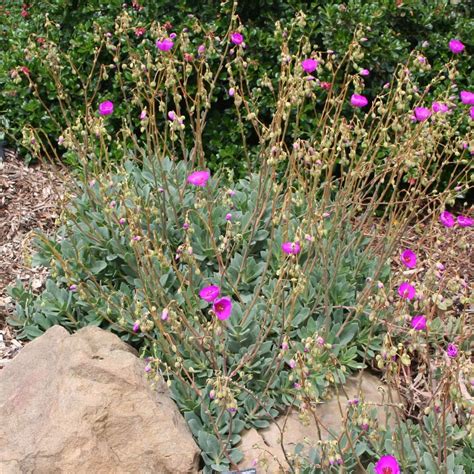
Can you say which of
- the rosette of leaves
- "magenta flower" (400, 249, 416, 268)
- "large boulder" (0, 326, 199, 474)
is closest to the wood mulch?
the rosette of leaves

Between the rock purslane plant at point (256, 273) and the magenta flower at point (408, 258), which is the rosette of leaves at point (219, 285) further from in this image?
the magenta flower at point (408, 258)

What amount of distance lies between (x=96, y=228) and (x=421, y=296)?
1.69 m

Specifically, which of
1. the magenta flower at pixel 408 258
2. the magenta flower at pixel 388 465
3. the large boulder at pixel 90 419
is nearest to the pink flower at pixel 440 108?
the magenta flower at pixel 408 258

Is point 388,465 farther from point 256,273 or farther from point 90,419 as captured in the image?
point 256,273

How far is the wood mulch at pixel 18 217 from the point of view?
3477 millimetres

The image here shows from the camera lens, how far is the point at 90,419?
2510 millimetres

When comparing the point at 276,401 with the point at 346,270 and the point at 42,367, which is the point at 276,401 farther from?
the point at 42,367

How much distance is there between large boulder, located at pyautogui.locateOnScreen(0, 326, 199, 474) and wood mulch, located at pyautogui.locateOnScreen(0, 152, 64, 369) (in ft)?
2.04

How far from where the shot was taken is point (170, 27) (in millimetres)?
4211

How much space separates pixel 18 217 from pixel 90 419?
1.88m

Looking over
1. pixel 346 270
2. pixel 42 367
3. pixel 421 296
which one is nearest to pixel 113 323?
pixel 42 367

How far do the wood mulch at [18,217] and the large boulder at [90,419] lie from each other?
2.04 feet

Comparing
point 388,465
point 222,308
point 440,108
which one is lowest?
point 388,465

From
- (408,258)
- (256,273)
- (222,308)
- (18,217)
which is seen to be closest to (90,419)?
(222,308)
